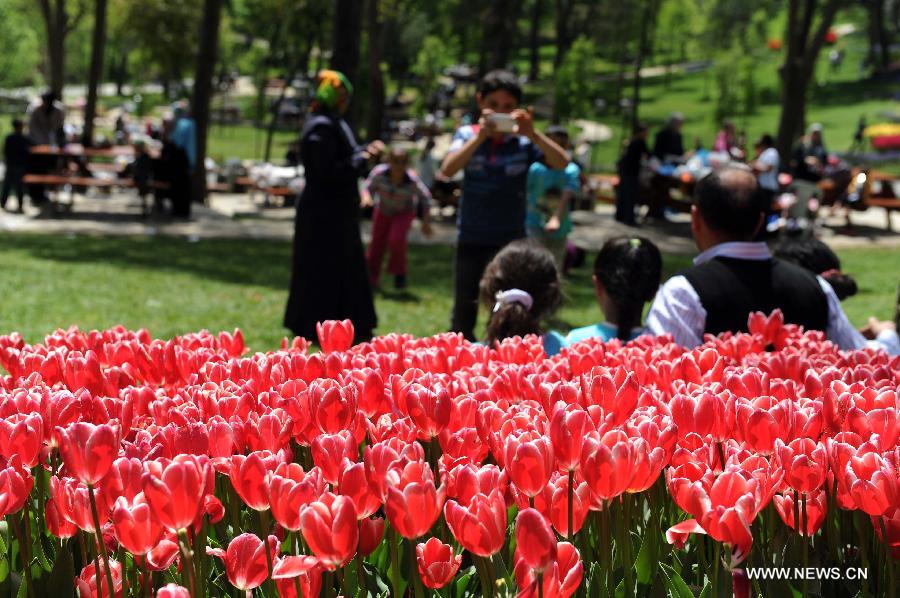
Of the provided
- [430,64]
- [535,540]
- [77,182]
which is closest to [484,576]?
[535,540]

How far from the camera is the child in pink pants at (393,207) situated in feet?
43.8

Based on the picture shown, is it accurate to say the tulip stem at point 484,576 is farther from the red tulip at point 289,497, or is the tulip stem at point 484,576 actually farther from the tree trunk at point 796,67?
the tree trunk at point 796,67

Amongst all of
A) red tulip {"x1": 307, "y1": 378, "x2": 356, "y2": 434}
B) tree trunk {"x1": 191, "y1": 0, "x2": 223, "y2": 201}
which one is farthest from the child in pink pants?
red tulip {"x1": 307, "y1": 378, "x2": 356, "y2": 434}

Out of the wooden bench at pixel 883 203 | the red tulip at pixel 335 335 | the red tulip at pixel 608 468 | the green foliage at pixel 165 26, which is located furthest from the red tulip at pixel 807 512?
the green foliage at pixel 165 26

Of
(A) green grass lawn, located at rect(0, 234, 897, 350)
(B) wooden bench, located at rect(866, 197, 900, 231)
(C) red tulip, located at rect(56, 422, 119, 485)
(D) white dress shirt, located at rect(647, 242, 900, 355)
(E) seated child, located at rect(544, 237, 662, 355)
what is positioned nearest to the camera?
(C) red tulip, located at rect(56, 422, 119, 485)

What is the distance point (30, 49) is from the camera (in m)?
80.4

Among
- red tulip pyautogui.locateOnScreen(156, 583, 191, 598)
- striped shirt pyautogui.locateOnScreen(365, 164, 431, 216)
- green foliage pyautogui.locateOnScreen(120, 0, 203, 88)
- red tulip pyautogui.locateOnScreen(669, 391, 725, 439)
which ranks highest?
green foliage pyautogui.locateOnScreen(120, 0, 203, 88)

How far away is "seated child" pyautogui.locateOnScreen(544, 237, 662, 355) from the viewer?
525 centimetres

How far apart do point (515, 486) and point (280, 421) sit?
1.62ft

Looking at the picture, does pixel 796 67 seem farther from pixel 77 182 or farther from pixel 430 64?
pixel 430 64

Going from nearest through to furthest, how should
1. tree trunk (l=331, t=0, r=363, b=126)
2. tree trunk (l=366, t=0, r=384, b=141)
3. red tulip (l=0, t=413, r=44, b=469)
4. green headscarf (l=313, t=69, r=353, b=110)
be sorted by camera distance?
red tulip (l=0, t=413, r=44, b=469)
green headscarf (l=313, t=69, r=353, b=110)
tree trunk (l=331, t=0, r=363, b=126)
tree trunk (l=366, t=0, r=384, b=141)

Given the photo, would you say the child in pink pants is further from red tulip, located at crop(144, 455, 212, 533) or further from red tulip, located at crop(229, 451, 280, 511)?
red tulip, located at crop(144, 455, 212, 533)

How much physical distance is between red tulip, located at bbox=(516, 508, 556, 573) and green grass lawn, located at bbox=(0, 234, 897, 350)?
813cm

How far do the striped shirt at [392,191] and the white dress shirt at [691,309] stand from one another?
8439mm
